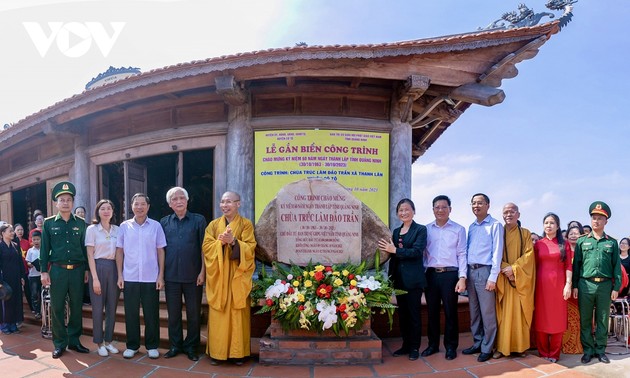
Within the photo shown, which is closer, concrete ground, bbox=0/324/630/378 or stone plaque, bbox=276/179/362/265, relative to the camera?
concrete ground, bbox=0/324/630/378

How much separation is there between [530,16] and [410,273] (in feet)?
16.5

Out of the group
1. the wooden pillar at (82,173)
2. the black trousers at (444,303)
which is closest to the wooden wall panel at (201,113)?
the wooden pillar at (82,173)

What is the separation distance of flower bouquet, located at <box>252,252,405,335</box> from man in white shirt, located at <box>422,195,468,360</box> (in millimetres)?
433

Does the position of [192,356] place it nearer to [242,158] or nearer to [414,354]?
[414,354]

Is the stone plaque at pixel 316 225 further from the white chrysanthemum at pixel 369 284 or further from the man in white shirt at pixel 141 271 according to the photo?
the man in white shirt at pixel 141 271

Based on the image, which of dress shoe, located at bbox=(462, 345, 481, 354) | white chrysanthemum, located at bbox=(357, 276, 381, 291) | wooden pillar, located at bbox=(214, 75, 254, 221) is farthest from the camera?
wooden pillar, located at bbox=(214, 75, 254, 221)

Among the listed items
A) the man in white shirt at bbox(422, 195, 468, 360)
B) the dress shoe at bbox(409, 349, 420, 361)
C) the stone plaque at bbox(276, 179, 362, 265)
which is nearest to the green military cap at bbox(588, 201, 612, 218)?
the man in white shirt at bbox(422, 195, 468, 360)

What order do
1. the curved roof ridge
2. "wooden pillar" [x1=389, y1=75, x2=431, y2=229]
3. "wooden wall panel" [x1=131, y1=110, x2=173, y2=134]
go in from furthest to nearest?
"wooden wall panel" [x1=131, y1=110, x2=173, y2=134] < "wooden pillar" [x1=389, y1=75, x2=431, y2=229] < the curved roof ridge

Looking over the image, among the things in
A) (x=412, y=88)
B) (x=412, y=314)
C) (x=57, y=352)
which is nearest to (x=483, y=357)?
(x=412, y=314)

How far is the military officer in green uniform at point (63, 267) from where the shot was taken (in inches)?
169

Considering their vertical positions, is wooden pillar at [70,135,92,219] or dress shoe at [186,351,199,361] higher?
wooden pillar at [70,135,92,219]

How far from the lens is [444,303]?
166 inches

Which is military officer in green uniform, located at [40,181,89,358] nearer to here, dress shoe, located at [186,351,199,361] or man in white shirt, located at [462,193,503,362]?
dress shoe, located at [186,351,199,361]

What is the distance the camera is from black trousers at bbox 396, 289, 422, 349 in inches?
165
